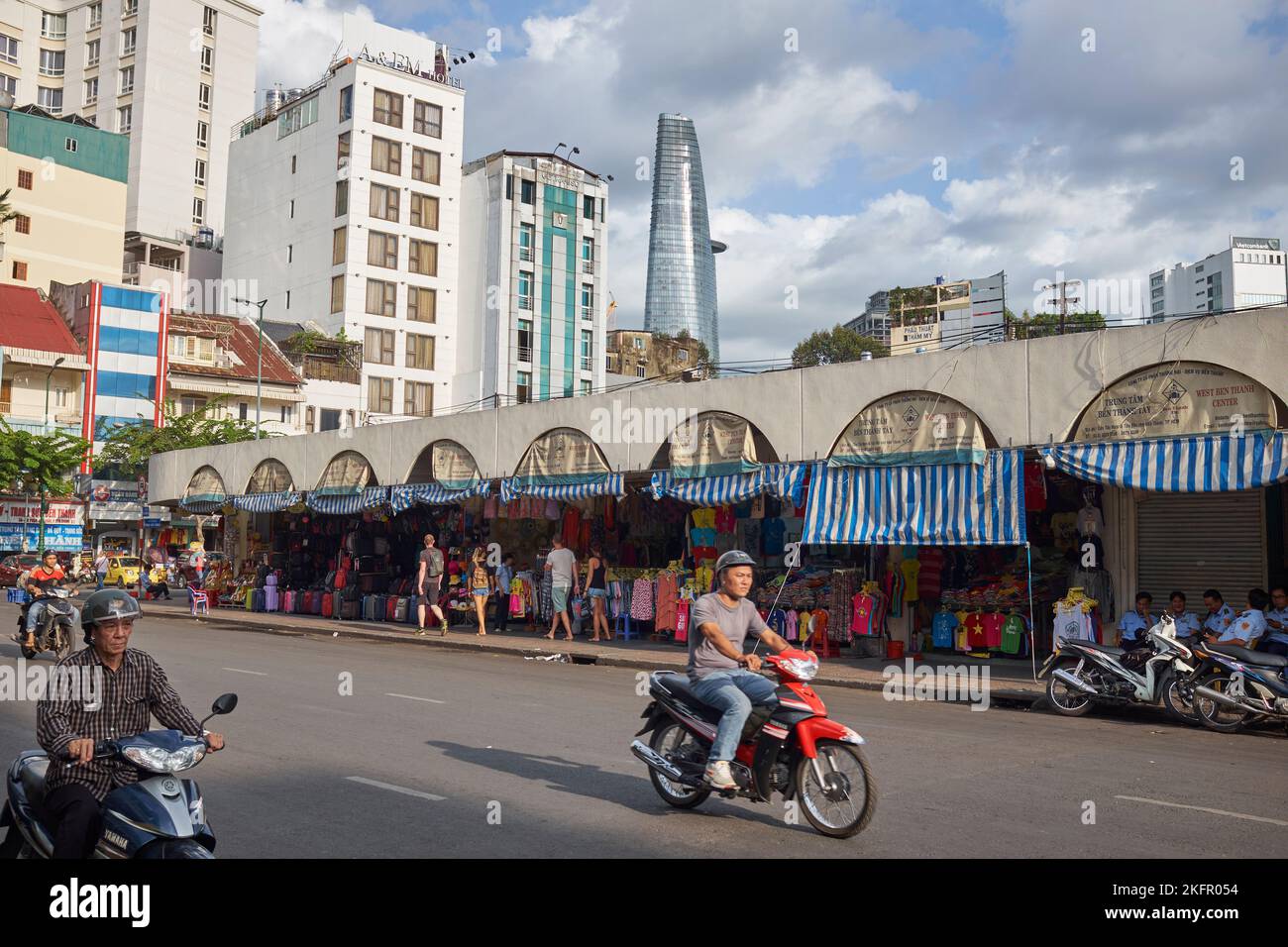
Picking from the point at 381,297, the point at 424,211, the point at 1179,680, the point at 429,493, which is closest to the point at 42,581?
the point at 429,493

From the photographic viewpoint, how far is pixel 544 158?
6800cm

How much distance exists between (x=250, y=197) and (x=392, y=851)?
69.8 metres

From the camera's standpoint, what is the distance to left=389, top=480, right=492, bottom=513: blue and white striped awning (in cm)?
2292

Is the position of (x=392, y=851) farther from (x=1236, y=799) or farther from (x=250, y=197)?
(x=250, y=197)

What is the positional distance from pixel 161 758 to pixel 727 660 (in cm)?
361

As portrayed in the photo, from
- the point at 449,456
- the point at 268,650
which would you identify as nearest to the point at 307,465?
the point at 449,456

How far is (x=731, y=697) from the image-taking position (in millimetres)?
6797

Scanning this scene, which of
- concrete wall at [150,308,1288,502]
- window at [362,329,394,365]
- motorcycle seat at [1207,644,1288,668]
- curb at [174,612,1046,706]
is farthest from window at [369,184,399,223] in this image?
motorcycle seat at [1207,644,1288,668]

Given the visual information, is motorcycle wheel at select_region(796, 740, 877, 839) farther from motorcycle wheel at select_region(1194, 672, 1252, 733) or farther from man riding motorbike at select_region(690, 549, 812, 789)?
motorcycle wheel at select_region(1194, 672, 1252, 733)

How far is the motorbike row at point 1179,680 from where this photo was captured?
37.5 ft

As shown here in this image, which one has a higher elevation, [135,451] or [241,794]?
[135,451]

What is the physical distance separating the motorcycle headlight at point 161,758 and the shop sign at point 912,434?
1252cm

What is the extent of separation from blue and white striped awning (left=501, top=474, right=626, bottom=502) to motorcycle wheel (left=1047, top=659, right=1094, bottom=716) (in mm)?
9034
